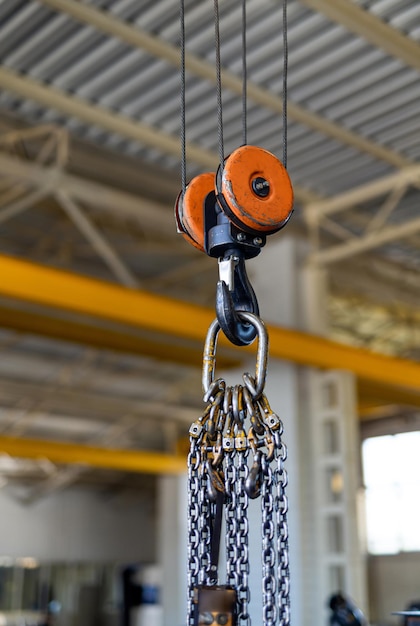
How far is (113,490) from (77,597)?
18.0 feet

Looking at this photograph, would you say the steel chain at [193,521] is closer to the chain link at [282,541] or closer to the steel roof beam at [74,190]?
the chain link at [282,541]

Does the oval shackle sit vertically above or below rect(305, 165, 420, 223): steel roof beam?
below

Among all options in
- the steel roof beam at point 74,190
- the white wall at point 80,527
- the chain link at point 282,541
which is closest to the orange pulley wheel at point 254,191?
the chain link at point 282,541

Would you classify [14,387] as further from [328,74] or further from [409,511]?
[328,74]

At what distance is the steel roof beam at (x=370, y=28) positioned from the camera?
246 inches

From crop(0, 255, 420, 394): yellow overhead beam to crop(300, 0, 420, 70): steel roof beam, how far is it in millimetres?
3126

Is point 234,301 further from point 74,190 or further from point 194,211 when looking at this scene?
point 74,190

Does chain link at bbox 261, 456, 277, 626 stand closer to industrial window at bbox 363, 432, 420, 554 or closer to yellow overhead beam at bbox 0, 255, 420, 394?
yellow overhead beam at bbox 0, 255, 420, 394

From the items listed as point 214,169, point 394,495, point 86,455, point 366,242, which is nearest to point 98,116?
point 214,169

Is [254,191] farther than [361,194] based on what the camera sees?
No

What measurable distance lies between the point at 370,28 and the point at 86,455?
40.2 feet

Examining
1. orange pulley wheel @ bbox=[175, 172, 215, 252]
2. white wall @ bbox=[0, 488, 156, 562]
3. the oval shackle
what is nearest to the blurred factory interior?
orange pulley wheel @ bbox=[175, 172, 215, 252]

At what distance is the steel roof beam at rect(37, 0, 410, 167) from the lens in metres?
6.68

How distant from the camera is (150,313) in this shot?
8.06m
